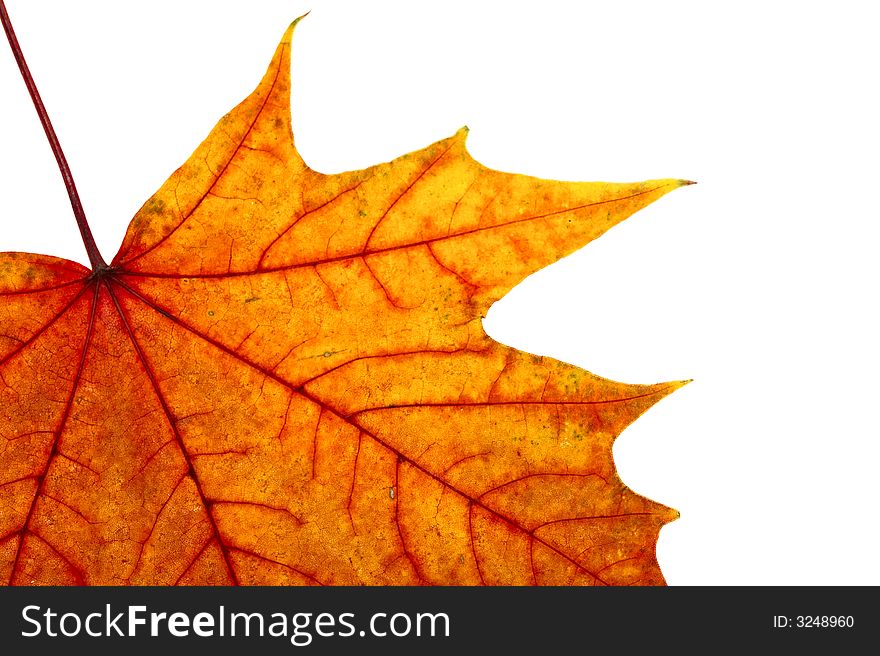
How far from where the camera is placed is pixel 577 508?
3.95ft

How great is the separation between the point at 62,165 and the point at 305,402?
520mm

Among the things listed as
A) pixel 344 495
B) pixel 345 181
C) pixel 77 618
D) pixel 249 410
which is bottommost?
pixel 77 618

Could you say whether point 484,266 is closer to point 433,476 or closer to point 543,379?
point 543,379

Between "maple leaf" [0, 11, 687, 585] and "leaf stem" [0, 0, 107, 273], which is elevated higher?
"leaf stem" [0, 0, 107, 273]

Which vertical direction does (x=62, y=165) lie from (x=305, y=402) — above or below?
above

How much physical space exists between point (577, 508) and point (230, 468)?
525 millimetres

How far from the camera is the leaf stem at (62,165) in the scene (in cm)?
121

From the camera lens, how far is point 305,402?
3.93 ft

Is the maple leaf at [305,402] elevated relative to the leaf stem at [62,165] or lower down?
lower down

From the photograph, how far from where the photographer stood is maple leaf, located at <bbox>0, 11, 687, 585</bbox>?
3.84 ft

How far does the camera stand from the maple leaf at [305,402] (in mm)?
1169

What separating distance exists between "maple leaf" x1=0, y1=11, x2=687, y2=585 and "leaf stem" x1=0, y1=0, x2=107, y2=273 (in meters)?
0.03

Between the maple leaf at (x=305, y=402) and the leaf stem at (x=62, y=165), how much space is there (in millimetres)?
28

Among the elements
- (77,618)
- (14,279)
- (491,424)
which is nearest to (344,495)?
(491,424)
